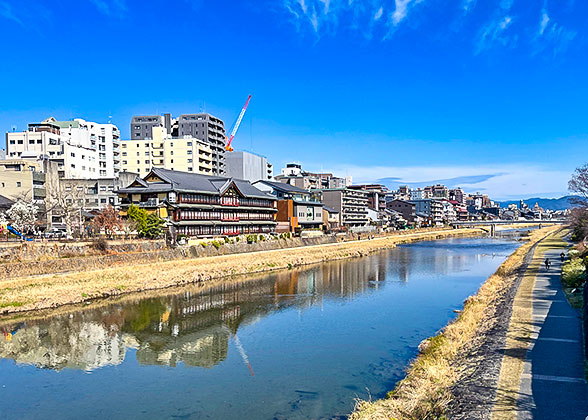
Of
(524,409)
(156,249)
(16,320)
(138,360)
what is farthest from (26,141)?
(524,409)

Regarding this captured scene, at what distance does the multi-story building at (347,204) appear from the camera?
81750mm

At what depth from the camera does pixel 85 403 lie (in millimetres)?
12273

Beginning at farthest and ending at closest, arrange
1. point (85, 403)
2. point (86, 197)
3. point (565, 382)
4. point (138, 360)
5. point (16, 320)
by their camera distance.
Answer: point (86, 197) < point (16, 320) < point (138, 360) < point (85, 403) < point (565, 382)

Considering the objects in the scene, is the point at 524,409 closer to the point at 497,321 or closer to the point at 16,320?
the point at 497,321

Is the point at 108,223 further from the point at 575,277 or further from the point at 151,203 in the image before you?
the point at 575,277

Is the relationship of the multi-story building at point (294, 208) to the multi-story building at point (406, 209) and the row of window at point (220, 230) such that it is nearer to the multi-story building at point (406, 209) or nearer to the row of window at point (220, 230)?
the row of window at point (220, 230)

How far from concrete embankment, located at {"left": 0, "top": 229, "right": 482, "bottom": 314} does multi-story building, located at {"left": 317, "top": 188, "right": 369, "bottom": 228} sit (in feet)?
115

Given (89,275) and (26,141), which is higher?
(26,141)

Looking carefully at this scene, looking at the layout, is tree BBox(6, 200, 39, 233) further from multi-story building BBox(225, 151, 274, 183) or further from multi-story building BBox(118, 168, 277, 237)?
multi-story building BBox(225, 151, 274, 183)

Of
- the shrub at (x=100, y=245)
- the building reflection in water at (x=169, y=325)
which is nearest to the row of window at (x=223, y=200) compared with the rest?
the shrub at (x=100, y=245)

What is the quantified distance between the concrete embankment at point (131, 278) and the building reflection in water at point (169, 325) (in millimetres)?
2065

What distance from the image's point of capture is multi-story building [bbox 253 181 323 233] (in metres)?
60.7

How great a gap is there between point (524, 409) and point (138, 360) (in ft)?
42.0

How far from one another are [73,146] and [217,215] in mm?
32233
